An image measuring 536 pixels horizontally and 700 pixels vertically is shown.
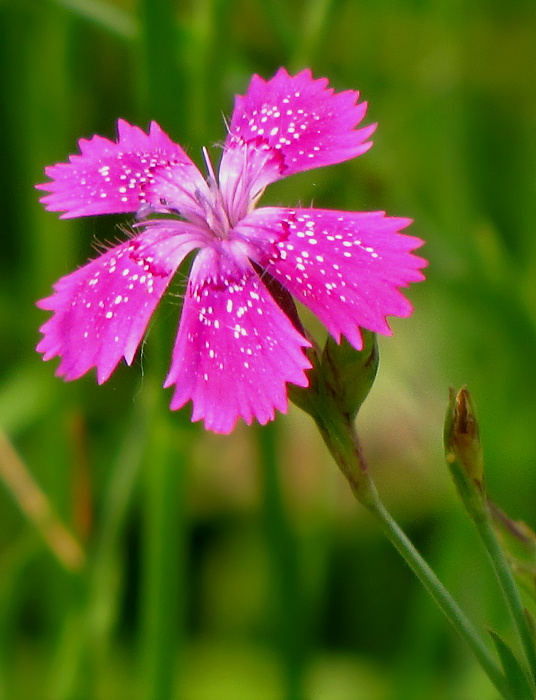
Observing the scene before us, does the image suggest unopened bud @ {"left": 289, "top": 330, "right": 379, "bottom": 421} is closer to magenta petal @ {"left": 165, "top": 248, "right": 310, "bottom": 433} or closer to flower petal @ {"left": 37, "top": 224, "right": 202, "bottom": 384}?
magenta petal @ {"left": 165, "top": 248, "right": 310, "bottom": 433}

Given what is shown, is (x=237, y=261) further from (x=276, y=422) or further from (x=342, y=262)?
(x=276, y=422)

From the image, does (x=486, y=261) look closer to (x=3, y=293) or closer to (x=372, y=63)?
(x=372, y=63)

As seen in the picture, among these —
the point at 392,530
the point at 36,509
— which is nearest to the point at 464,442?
the point at 392,530

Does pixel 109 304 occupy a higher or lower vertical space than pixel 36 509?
higher

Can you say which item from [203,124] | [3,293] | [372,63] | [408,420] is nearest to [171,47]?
[203,124]

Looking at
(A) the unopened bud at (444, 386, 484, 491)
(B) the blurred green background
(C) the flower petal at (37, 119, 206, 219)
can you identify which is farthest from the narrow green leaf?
(B) the blurred green background

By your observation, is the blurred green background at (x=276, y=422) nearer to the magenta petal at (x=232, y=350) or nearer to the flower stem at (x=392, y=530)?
the magenta petal at (x=232, y=350)

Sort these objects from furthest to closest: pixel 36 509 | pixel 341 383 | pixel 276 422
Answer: pixel 276 422, pixel 36 509, pixel 341 383
